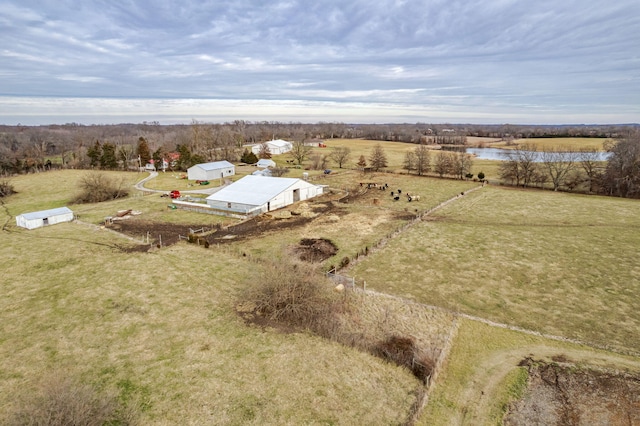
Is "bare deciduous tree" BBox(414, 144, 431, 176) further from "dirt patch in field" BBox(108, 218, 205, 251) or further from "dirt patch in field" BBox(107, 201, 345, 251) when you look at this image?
"dirt patch in field" BBox(108, 218, 205, 251)

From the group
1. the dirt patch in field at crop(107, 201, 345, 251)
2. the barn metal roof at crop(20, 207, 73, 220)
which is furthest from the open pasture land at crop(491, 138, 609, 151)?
the barn metal roof at crop(20, 207, 73, 220)

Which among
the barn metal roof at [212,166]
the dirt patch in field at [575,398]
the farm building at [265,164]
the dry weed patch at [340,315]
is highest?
the barn metal roof at [212,166]

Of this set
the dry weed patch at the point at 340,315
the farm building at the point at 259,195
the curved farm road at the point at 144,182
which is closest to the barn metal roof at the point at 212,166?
the curved farm road at the point at 144,182

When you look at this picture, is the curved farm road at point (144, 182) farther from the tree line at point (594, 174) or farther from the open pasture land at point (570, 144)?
the open pasture land at point (570, 144)

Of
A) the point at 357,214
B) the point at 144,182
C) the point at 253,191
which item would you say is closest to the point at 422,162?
the point at 357,214

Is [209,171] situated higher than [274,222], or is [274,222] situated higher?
[209,171]

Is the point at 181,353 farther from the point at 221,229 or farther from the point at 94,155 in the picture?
the point at 94,155

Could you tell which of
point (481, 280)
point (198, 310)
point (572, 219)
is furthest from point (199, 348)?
point (572, 219)
